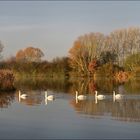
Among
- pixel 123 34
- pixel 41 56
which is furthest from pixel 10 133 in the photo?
pixel 41 56

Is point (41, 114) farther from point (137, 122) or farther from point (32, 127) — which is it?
point (137, 122)

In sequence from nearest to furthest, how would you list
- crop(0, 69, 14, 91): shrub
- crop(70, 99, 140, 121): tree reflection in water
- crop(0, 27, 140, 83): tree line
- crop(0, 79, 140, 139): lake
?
crop(0, 79, 140, 139): lake, crop(70, 99, 140, 121): tree reflection in water, crop(0, 69, 14, 91): shrub, crop(0, 27, 140, 83): tree line

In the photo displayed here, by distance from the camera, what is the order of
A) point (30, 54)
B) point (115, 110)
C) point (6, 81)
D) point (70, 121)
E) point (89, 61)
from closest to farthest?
1. point (70, 121)
2. point (115, 110)
3. point (6, 81)
4. point (89, 61)
5. point (30, 54)

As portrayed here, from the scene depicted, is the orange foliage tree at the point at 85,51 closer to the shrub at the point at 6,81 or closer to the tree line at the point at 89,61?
the tree line at the point at 89,61

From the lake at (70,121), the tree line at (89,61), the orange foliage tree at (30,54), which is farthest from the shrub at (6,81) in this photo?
the orange foliage tree at (30,54)

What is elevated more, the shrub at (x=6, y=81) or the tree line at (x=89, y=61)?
the tree line at (x=89, y=61)

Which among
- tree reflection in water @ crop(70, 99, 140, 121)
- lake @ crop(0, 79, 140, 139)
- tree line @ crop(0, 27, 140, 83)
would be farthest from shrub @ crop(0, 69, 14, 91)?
tree line @ crop(0, 27, 140, 83)

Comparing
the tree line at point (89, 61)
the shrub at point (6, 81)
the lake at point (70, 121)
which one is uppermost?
the tree line at point (89, 61)

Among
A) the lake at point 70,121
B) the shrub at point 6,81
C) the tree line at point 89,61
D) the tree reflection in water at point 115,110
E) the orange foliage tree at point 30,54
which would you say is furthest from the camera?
the orange foliage tree at point 30,54

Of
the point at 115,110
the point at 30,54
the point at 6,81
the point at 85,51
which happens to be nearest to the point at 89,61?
the point at 85,51

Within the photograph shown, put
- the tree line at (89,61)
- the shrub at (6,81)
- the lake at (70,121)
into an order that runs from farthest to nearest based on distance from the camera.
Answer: the tree line at (89,61) < the shrub at (6,81) < the lake at (70,121)

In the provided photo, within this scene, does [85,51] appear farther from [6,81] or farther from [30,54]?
[6,81]

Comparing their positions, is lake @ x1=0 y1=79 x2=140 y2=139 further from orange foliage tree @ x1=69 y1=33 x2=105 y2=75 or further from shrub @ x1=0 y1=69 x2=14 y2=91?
orange foliage tree @ x1=69 y1=33 x2=105 y2=75

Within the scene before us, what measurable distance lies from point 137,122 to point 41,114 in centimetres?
491
